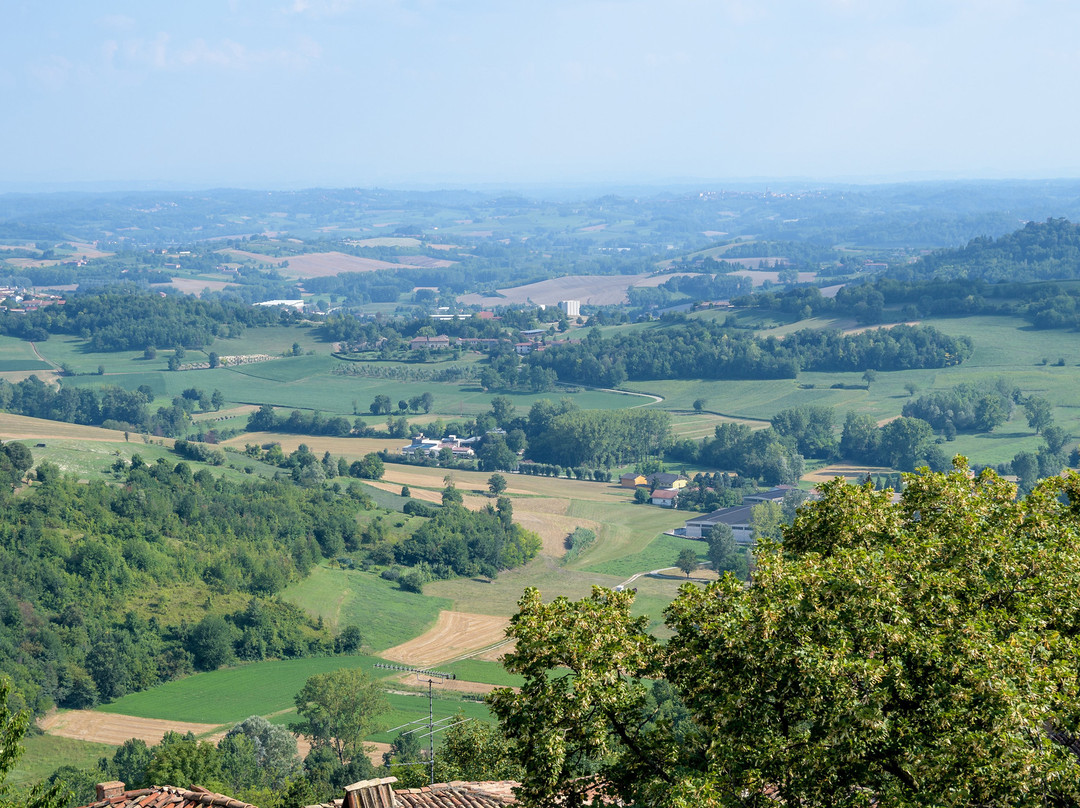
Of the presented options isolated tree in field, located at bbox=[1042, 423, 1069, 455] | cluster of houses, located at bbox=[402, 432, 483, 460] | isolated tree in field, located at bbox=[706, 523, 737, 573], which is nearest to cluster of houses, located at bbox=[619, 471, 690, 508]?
isolated tree in field, located at bbox=[706, 523, 737, 573]

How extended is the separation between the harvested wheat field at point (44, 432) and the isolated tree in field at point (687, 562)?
57263 mm

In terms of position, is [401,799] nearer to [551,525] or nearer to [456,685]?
[456,685]

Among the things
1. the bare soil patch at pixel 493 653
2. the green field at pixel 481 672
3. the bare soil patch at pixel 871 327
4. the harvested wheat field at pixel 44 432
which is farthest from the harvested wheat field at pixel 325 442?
the bare soil patch at pixel 871 327

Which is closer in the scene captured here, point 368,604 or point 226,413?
point 368,604

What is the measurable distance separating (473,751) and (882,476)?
9714 centimetres

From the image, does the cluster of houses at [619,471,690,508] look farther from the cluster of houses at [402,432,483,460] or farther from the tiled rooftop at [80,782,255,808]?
the tiled rooftop at [80,782,255,808]

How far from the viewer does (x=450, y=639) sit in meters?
78.4

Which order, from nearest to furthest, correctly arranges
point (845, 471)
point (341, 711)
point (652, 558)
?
point (341, 711) < point (652, 558) < point (845, 471)

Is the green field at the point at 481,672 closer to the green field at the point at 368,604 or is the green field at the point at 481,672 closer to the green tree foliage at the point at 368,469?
the green field at the point at 368,604

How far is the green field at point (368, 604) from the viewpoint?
80.7 m

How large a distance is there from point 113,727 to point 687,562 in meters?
45.4

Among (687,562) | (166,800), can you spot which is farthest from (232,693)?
(166,800)

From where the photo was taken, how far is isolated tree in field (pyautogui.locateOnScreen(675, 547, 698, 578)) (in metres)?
91.8

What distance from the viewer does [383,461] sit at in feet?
448
